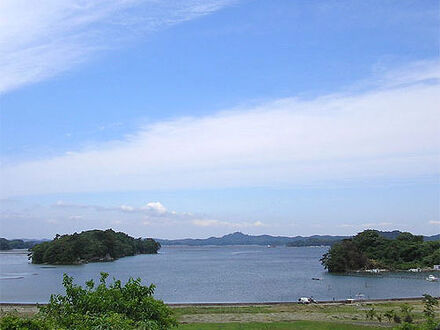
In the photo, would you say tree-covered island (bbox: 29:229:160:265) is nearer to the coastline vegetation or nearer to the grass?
the coastline vegetation

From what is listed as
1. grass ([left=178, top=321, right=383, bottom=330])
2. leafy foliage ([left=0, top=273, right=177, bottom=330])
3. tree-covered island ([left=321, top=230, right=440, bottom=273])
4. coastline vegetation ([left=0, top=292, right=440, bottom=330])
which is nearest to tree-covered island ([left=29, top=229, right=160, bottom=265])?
tree-covered island ([left=321, top=230, right=440, bottom=273])

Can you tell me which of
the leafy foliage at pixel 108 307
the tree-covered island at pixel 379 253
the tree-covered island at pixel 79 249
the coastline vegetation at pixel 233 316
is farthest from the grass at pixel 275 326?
the tree-covered island at pixel 79 249

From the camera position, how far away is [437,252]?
300 ft

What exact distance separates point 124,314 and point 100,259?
119136 millimetres

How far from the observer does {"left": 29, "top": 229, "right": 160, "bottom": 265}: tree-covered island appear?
377ft

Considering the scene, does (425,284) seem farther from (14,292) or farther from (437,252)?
(14,292)

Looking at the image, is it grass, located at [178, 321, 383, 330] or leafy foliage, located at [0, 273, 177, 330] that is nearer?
leafy foliage, located at [0, 273, 177, 330]

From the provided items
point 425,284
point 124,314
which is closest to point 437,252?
point 425,284

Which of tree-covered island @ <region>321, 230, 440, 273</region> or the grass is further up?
tree-covered island @ <region>321, 230, 440, 273</region>

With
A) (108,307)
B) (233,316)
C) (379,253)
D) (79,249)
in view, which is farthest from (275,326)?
(79,249)

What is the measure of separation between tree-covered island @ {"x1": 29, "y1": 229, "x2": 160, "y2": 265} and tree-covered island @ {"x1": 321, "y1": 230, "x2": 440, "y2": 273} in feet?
200

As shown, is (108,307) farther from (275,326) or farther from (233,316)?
(233,316)

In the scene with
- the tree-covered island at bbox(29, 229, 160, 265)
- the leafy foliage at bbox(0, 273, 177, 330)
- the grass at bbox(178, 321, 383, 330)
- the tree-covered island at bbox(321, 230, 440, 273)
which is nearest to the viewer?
the leafy foliage at bbox(0, 273, 177, 330)

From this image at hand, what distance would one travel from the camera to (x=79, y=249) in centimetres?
11912
